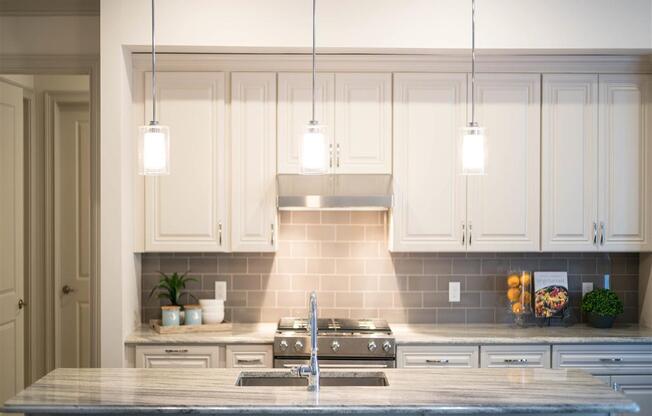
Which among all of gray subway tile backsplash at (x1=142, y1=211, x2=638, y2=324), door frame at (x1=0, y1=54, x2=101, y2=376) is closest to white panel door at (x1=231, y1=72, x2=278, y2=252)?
gray subway tile backsplash at (x1=142, y1=211, x2=638, y2=324)

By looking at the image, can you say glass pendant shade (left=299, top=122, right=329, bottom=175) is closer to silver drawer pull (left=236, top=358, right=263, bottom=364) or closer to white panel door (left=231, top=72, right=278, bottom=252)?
white panel door (left=231, top=72, right=278, bottom=252)

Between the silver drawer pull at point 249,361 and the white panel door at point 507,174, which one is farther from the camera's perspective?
the white panel door at point 507,174

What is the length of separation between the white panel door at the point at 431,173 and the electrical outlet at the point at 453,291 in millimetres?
470

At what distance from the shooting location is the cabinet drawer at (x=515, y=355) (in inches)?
167

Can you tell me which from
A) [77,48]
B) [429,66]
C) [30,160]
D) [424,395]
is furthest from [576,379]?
[30,160]

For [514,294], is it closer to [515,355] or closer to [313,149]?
[515,355]

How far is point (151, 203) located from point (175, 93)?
698mm

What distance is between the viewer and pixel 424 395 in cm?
273

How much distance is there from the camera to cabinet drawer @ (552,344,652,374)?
425 cm

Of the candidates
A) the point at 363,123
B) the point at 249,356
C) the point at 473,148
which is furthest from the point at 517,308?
the point at 473,148

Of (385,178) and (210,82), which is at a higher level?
(210,82)

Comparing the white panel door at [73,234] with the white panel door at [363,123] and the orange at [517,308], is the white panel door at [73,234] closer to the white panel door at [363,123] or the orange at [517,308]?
the white panel door at [363,123]

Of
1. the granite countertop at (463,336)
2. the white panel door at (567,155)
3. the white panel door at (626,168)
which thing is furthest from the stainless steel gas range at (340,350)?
Answer: the white panel door at (626,168)

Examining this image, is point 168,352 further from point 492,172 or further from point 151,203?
point 492,172
